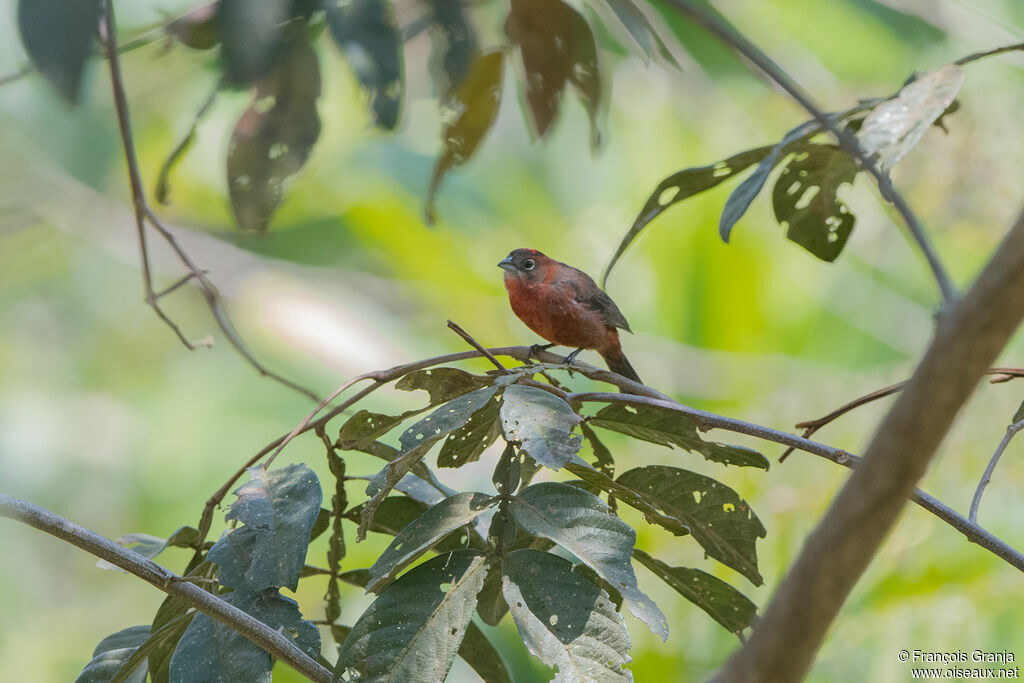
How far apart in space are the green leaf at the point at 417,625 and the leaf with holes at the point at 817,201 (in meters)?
1.06

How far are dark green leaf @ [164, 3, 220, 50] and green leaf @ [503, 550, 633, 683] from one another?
1.06m

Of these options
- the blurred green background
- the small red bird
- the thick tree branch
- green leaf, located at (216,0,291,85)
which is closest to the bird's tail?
the small red bird

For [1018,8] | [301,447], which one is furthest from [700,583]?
[1018,8]

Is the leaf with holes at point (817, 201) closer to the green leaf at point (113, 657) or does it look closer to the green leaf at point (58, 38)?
the green leaf at point (58, 38)

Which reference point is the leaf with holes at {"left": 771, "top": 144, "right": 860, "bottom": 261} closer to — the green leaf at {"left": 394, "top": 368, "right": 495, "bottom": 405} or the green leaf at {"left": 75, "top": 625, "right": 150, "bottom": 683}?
the green leaf at {"left": 394, "top": 368, "right": 495, "bottom": 405}

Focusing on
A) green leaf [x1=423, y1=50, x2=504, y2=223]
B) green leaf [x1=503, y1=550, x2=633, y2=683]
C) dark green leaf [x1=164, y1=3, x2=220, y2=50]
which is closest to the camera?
green leaf [x1=503, y1=550, x2=633, y2=683]

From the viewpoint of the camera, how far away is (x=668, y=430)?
1433 millimetres

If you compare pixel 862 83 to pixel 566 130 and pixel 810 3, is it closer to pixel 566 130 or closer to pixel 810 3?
pixel 810 3

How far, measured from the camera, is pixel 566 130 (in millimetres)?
7105

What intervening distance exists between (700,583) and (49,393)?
495cm

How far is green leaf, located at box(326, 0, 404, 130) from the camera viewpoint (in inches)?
58.6

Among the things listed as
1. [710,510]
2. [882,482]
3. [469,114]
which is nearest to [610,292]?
[469,114]

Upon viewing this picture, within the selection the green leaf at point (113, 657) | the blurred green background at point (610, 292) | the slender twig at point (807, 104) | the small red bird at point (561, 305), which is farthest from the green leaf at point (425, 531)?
the blurred green background at point (610, 292)

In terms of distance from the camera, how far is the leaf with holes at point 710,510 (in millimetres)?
1424
